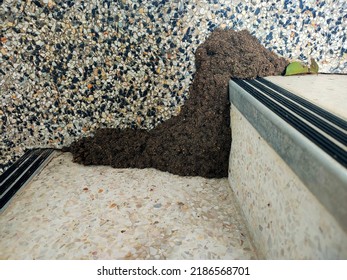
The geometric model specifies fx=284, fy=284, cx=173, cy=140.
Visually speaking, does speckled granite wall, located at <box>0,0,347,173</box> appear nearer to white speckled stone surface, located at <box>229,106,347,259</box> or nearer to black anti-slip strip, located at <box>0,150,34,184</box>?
black anti-slip strip, located at <box>0,150,34,184</box>

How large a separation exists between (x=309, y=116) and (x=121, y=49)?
131cm

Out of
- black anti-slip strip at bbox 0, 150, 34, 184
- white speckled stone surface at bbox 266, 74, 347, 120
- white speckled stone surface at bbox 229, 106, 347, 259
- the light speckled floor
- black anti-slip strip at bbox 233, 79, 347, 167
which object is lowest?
the light speckled floor

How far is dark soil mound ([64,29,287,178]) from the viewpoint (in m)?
1.86

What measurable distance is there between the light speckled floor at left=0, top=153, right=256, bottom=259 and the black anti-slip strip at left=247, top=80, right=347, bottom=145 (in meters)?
0.64

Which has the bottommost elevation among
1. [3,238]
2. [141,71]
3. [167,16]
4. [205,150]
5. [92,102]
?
[3,238]

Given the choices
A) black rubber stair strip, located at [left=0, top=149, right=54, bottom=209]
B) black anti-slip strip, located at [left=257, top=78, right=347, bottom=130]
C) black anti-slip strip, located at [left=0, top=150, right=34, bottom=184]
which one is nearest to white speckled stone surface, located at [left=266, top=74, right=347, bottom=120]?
black anti-slip strip, located at [left=257, top=78, right=347, bottom=130]

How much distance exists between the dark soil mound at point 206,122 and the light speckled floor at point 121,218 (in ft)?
0.26

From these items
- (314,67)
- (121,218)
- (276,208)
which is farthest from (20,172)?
(314,67)

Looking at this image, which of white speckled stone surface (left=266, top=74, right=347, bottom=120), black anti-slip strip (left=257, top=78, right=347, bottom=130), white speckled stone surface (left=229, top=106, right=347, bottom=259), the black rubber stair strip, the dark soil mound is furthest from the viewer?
the dark soil mound
